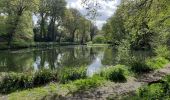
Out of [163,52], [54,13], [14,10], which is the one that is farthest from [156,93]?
[54,13]

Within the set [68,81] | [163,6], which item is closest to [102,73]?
[68,81]

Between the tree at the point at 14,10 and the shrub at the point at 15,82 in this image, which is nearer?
the shrub at the point at 15,82

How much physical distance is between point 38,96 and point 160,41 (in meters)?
31.4

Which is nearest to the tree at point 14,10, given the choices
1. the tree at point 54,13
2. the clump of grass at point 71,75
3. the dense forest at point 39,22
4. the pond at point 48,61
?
the dense forest at point 39,22

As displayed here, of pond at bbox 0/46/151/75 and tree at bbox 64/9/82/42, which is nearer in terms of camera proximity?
pond at bbox 0/46/151/75

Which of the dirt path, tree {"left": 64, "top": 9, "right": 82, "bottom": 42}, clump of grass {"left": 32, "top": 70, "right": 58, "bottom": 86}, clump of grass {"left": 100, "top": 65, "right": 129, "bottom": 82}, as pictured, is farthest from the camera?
tree {"left": 64, "top": 9, "right": 82, "bottom": 42}

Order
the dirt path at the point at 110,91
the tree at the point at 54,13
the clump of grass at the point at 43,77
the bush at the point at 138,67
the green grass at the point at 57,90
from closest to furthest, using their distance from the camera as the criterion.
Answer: the dirt path at the point at 110,91 → the green grass at the point at 57,90 → the clump of grass at the point at 43,77 → the bush at the point at 138,67 → the tree at the point at 54,13

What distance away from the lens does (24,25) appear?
2421 inches

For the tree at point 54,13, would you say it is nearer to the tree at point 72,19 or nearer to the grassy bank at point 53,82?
the tree at point 72,19

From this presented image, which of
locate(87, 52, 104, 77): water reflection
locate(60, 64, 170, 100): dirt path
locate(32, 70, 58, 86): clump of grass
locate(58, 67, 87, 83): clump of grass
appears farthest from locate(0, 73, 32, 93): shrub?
locate(87, 52, 104, 77): water reflection

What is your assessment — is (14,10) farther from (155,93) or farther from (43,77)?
(155,93)

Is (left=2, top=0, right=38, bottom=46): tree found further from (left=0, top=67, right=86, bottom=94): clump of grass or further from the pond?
(left=0, top=67, right=86, bottom=94): clump of grass

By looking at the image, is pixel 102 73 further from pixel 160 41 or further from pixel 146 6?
pixel 160 41

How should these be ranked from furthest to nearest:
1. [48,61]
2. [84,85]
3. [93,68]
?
[48,61] < [93,68] < [84,85]
